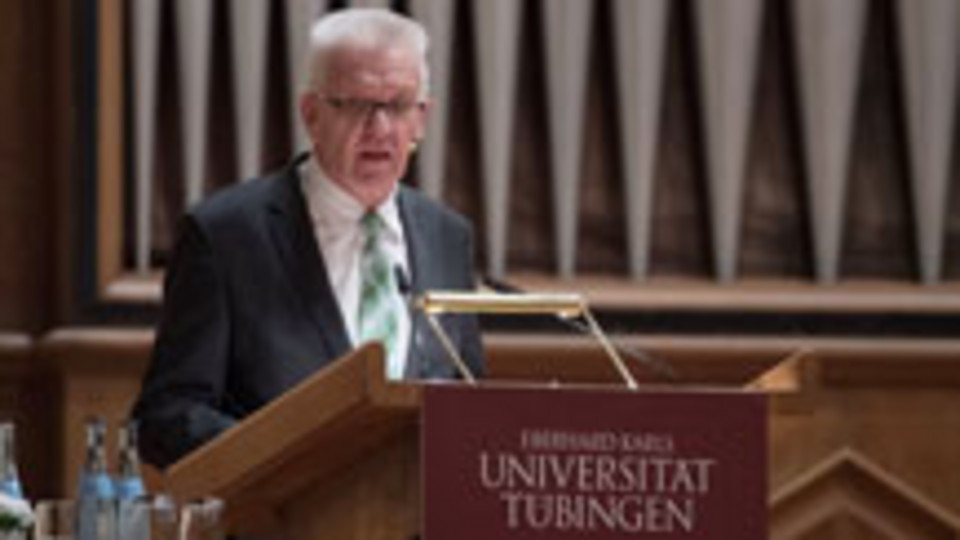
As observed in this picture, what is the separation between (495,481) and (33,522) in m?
0.69

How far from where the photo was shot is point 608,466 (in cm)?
224

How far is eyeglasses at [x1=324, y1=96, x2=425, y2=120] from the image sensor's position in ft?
12.9

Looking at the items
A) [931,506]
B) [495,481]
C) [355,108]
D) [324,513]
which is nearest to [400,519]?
[324,513]

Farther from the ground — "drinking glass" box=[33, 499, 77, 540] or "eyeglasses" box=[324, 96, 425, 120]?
"eyeglasses" box=[324, 96, 425, 120]

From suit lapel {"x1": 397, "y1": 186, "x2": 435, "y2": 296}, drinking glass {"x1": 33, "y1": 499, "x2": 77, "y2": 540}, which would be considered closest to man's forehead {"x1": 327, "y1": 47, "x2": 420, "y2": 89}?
suit lapel {"x1": 397, "y1": 186, "x2": 435, "y2": 296}

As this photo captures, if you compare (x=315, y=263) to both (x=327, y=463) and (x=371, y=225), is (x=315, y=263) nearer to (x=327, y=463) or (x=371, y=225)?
(x=371, y=225)

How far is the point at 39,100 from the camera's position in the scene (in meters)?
5.11

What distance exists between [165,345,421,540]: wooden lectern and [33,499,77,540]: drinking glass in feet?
0.47

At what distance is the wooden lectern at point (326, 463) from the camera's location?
8.17 feet

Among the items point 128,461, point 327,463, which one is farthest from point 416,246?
point 327,463

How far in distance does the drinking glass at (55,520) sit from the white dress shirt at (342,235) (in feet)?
4.46

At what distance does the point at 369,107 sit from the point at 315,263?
306mm

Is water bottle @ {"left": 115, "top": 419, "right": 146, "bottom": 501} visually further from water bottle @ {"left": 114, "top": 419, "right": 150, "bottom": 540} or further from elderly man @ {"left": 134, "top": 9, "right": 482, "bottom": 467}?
elderly man @ {"left": 134, "top": 9, "right": 482, "bottom": 467}

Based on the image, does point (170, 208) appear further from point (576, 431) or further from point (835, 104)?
point (576, 431)
